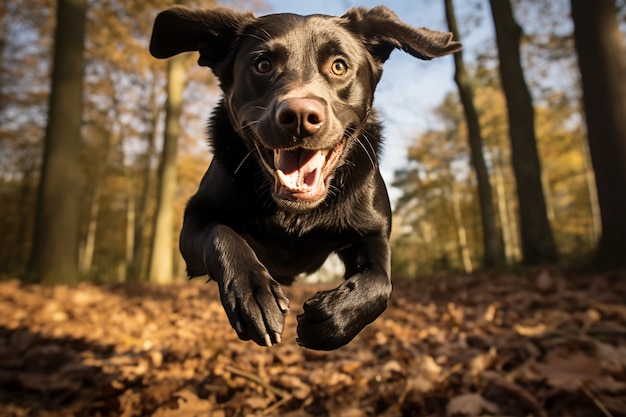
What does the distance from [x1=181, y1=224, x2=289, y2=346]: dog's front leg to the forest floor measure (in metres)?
1.48

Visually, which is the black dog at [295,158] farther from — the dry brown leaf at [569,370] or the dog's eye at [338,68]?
the dry brown leaf at [569,370]

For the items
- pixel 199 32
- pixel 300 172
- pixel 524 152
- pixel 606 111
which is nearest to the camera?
pixel 300 172

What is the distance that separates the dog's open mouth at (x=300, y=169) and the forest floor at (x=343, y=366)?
5.42ft

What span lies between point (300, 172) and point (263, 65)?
61 centimetres

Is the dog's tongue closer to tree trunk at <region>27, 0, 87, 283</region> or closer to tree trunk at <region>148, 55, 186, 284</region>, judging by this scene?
tree trunk at <region>27, 0, 87, 283</region>

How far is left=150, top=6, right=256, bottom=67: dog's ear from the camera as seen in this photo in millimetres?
1690

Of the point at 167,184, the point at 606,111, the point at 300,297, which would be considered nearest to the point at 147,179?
the point at 167,184

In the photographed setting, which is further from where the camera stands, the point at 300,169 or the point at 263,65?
the point at 263,65

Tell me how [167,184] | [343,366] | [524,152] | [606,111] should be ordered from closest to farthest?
[343,366] → [606,111] → [524,152] → [167,184]

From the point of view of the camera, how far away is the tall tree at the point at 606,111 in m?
6.98

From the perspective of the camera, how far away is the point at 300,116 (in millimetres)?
1503

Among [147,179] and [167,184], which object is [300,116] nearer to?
[167,184]

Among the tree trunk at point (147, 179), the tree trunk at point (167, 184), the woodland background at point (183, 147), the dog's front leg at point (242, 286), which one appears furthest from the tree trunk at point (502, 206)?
the dog's front leg at point (242, 286)

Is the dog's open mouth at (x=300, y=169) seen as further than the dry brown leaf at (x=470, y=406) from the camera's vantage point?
No
